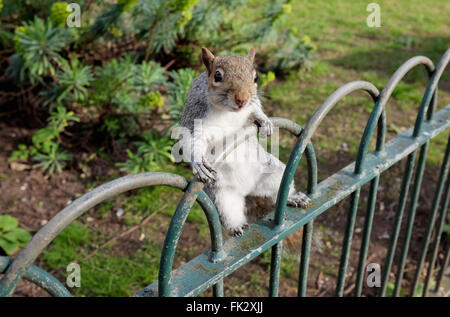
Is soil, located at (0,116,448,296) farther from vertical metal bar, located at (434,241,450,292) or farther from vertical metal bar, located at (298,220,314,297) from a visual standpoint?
vertical metal bar, located at (298,220,314,297)

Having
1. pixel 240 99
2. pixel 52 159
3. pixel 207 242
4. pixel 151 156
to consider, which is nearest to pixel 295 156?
pixel 240 99

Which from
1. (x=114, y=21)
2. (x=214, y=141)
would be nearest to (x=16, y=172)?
(x=114, y=21)

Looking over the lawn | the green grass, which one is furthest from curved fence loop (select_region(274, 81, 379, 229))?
the green grass

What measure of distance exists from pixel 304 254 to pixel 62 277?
161cm

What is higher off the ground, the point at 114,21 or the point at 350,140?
the point at 114,21

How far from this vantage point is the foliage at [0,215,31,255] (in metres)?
2.46

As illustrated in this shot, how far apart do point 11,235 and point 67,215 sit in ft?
6.69

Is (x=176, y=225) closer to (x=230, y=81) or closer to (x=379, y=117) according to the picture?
(x=230, y=81)

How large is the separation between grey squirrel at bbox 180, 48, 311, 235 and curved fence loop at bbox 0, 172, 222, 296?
0.89 feet

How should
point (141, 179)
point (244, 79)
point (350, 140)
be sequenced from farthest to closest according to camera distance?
point (350, 140), point (244, 79), point (141, 179)

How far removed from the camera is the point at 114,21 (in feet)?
9.43

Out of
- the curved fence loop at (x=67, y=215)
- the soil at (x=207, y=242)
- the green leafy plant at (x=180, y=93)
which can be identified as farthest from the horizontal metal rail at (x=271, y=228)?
the green leafy plant at (x=180, y=93)

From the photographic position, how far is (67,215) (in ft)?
2.36
